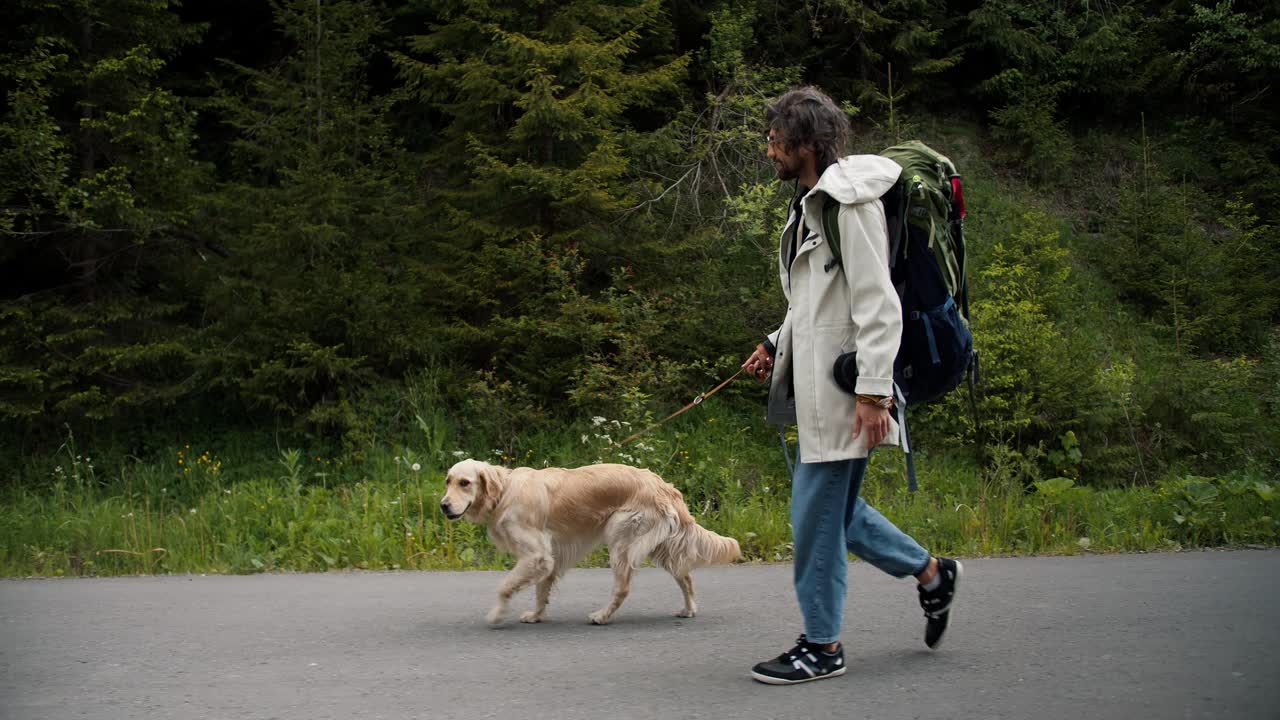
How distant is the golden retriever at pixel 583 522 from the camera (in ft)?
17.1

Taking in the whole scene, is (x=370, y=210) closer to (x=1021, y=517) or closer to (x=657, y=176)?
(x=657, y=176)

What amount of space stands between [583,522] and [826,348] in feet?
6.65

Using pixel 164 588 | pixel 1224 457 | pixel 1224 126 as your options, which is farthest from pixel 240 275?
pixel 1224 126

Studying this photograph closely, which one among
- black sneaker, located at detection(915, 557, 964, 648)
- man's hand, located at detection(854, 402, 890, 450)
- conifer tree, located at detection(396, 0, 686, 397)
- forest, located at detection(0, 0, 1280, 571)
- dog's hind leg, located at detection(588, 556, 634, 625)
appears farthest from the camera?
conifer tree, located at detection(396, 0, 686, 397)

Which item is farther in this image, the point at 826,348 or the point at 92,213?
the point at 92,213

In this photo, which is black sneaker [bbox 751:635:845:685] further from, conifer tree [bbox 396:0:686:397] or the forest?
conifer tree [bbox 396:0:686:397]

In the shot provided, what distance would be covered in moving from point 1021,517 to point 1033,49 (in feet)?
38.0

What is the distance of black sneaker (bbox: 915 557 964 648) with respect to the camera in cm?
427

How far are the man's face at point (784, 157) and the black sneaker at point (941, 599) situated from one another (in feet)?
5.79

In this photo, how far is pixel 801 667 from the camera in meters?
3.89

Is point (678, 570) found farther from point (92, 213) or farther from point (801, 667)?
point (92, 213)

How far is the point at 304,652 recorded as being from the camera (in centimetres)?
457

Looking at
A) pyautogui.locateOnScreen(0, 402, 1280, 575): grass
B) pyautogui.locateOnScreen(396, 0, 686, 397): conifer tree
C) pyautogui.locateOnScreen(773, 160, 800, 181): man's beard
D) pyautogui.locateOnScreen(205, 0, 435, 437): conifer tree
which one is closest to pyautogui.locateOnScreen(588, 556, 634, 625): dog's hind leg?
pyautogui.locateOnScreen(0, 402, 1280, 575): grass

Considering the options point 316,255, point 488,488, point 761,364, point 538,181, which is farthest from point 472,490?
point 316,255
